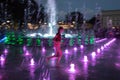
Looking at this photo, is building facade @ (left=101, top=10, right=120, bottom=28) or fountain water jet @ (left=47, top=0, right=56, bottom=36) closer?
fountain water jet @ (left=47, top=0, right=56, bottom=36)

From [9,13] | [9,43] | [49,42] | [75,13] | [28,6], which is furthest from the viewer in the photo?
[75,13]

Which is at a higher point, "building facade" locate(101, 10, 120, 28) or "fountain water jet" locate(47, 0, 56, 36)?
"fountain water jet" locate(47, 0, 56, 36)

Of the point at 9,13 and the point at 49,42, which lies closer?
the point at 49,42

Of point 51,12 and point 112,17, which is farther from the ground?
point 51,12

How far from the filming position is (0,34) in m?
43.1

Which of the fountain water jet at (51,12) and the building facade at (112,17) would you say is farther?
the building facade at (112,17)

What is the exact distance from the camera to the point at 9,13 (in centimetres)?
8206

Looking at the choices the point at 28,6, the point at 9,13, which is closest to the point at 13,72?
the point at 9,13

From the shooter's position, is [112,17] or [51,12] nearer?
[51,12]

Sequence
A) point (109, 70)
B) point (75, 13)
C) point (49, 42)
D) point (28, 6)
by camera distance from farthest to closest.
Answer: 1. point (75, 13)
2. point (28, 6)
3. point (49, 42)
4. point (109, 70)

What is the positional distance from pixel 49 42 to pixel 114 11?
127262 millimetres

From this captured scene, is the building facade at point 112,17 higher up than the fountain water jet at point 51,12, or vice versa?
the fountain water jet at point 51,12

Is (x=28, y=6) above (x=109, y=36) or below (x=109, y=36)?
above

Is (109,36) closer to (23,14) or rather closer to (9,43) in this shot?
(23,14)
